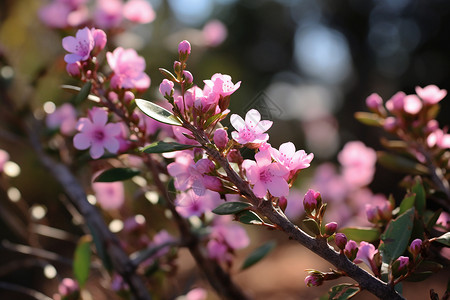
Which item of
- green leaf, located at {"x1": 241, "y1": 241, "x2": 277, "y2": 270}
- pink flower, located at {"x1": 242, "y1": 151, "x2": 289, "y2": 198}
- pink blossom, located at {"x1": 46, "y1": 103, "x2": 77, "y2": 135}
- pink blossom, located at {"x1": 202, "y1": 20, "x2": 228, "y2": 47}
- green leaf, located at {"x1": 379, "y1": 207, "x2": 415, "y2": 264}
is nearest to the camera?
pink flower, located at {"x1": 242, "y1": 151, "x2": 289, "y2": 198}

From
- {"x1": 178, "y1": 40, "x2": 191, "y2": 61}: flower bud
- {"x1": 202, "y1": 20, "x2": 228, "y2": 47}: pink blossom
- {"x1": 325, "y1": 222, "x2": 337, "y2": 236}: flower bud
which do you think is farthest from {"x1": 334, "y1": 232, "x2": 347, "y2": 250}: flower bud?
{"x1": 202, "y1": 20, "x2": 228, "y2": 47}: pink blossom

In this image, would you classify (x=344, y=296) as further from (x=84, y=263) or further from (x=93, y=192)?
(x=93, y=192)

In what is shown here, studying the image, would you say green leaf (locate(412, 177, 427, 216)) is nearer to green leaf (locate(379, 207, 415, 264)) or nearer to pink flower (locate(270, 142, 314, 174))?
green leaf (locate(379, 207, 415, 264))

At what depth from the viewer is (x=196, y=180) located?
62 cm

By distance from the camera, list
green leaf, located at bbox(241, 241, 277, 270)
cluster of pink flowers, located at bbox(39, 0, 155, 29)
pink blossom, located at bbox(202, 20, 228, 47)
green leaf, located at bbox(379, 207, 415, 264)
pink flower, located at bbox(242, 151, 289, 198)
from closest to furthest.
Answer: pink flower, located at bbox(242, 151, 289, 198)
green leaf, located at bbox(379, 207, 415, 264)
green leaf, located at bbox(241, 241, 277, 270)
cluster of pink flowers, located at bbox(39, 0, 155, 29)
pink blossom, located at bbox(202, 20, 228, 47)

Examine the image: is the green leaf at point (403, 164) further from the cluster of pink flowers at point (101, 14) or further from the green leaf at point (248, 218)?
the cluster of pink flowers at point (101, 14)

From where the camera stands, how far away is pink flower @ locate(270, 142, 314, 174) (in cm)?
58

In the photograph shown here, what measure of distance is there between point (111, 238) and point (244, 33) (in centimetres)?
675

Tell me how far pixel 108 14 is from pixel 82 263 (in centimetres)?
81

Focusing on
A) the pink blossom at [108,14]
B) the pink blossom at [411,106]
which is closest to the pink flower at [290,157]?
the pink blossom at [411,106]

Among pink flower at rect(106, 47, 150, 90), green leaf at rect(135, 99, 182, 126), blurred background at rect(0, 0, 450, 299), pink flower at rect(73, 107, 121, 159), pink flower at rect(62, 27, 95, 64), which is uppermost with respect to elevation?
pink flower at rect(62, 27, 95, 64)

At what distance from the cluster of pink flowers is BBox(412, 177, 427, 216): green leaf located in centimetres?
94

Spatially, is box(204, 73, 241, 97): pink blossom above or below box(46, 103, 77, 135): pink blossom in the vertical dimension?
above

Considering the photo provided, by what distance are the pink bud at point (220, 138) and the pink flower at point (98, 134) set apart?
0.25 metres
